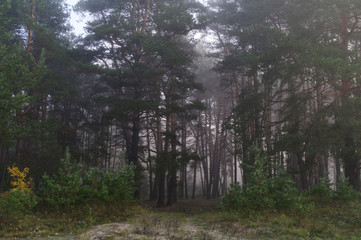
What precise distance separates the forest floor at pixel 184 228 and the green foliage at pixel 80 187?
0.34 m

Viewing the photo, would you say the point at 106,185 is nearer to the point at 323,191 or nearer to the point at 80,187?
the point at 80,187

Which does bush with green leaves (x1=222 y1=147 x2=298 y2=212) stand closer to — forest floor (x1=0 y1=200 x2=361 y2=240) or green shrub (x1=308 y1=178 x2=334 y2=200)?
forest floor (x1=0 y1=200 x2=361 y2=240)

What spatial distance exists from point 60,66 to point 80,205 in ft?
44.8

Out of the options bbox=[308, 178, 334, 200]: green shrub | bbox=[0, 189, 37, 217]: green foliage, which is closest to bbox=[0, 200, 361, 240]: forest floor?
bbox=[0, 189, 37, 217]: green foliage

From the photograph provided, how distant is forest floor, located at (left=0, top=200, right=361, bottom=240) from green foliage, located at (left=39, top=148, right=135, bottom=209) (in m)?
0.34

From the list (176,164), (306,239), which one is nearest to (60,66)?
(176,164)

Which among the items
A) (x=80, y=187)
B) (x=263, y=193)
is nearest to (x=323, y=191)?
(x=263, y=193)

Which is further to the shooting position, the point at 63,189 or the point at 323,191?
the point at 323,191

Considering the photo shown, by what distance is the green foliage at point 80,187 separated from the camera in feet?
28.5

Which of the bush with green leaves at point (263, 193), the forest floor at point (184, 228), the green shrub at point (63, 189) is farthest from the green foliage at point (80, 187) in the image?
the bush with green leaves at point (263, 193)

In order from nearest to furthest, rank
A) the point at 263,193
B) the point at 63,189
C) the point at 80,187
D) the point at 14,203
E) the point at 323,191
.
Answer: the point at 14,203
the point at 63,189
the point at 80,187
the point at 263,193
the point at 323,191

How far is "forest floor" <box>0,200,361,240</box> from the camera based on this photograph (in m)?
6.80

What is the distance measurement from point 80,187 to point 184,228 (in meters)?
3.17

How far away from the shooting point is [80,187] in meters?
9.10
